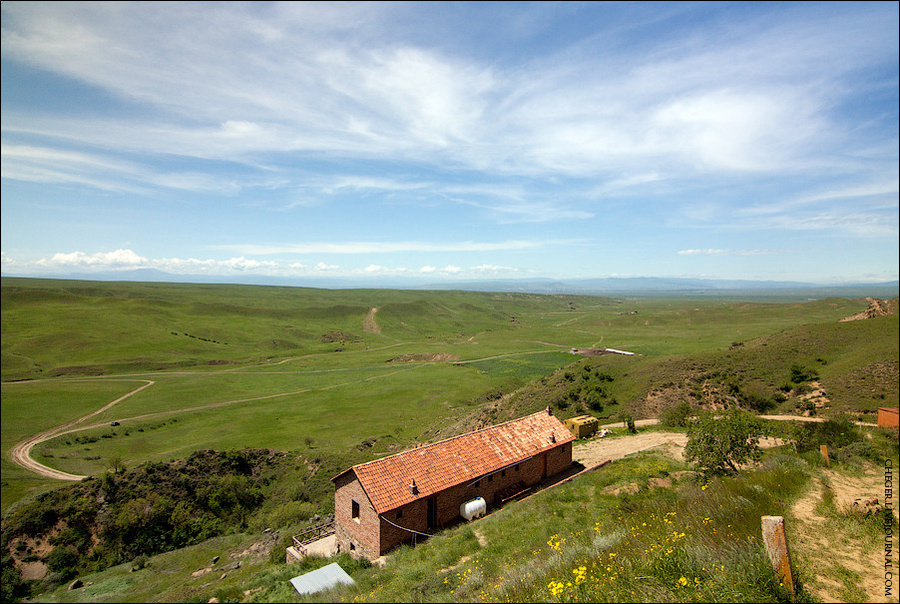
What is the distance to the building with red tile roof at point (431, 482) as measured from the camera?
17.9m

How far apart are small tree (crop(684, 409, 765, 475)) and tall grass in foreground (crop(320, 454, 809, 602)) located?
2.85 feet

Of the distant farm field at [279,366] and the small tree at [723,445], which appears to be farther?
the distant farm field at [279,366]

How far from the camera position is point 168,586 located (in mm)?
18266

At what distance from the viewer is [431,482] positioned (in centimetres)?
1966

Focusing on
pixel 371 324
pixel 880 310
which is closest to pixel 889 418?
pixel 880 310

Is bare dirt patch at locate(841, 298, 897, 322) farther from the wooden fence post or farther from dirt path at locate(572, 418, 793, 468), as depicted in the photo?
the wooden fence post

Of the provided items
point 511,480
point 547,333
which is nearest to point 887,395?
point 511,480

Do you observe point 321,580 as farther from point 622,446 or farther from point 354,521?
point 622,446

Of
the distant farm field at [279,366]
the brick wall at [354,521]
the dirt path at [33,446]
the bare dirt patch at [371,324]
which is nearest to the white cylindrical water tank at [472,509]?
the brick wall at [354,521]

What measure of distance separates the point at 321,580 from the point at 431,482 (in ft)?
22.6

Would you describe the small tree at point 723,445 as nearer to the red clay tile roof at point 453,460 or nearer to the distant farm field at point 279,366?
the red clay tile roof at point 453,460

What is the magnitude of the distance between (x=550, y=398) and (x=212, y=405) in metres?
50.9

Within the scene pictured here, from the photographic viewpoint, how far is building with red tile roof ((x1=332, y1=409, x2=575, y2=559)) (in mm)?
17906

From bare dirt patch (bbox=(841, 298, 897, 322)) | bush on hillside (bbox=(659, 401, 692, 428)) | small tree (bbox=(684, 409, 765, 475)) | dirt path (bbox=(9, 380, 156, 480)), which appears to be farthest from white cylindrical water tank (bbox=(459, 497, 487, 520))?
bare dirt patch (bbox=(841, 298, 897, 322))
